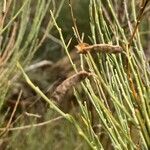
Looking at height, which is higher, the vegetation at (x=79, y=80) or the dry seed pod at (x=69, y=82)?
the dry seed pod at (x=69, y=82)

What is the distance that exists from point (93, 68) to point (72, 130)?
1.81m

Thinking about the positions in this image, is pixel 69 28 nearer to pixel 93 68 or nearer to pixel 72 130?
pixel 72 130

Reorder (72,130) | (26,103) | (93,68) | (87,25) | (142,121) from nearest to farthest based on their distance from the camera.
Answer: (142,121) < (93,68) < (72,130) < (26,103) < (87,25)

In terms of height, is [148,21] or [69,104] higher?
[148,21]

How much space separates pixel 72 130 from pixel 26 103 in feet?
1.34

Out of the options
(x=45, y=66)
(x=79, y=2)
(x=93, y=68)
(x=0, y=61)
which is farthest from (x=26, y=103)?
(x=93, y=68)

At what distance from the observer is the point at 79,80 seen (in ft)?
3.93

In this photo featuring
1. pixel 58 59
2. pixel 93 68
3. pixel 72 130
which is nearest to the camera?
pixel 93 68

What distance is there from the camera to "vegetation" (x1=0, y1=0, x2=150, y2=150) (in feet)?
3.88

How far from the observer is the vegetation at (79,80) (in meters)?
1.18

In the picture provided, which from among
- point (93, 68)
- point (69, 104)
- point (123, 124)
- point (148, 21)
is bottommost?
point (69, 104)

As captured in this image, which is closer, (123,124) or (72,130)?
(123,124)

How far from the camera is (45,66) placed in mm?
3789

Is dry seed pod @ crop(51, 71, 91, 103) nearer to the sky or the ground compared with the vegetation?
nearer to the sky
